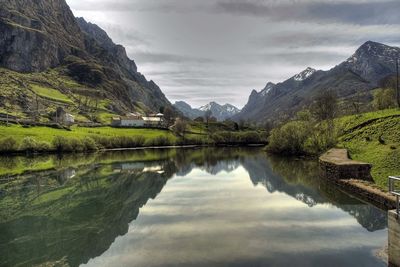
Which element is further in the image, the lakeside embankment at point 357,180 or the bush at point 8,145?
the bush at point 8,145

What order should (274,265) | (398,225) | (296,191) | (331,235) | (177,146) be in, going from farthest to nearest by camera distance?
(177,146) → (296,191) → (331,235) → (274,265) → (398,225)

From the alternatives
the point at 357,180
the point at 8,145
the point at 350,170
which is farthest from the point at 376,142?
the point at 8,145

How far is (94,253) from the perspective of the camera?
89.7ft

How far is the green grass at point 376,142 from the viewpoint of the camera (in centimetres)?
5097

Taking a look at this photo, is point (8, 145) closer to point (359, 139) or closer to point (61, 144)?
point (61, 144)

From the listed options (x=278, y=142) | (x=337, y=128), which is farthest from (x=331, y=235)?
(x=278, y=142)

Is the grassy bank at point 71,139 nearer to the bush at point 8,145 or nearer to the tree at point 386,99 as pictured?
the bush at point 8,145

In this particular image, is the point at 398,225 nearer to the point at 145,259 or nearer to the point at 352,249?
the point at 352,249

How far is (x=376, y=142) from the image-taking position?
65.8 m

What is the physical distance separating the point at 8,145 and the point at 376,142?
4430 inches

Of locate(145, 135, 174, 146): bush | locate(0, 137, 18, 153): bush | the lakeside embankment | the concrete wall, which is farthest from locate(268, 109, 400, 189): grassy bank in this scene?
locate(0, 137, 18, 153): bush

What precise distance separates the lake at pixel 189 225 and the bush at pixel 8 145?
69.9 meters

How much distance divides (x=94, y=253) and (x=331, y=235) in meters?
18.0

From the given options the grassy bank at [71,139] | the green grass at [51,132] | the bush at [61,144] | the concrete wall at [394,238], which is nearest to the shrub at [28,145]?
the grassy bank at [71,139]
